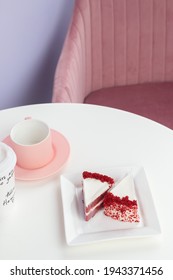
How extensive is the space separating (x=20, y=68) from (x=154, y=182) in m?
0.75

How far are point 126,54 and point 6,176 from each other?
103 cm

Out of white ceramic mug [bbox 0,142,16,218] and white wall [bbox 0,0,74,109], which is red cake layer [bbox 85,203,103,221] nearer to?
white ceramic mug [bbox 0,142,16,218]

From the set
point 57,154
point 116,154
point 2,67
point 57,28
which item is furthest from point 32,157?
point 57,28

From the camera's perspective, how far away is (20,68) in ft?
4.95

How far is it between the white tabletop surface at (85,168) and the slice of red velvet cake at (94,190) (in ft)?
0.22

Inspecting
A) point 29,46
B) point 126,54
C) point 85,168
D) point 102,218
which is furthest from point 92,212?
point 126,54

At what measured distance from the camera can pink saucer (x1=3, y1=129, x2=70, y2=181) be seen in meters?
0.98

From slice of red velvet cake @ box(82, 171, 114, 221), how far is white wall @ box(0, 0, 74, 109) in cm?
64

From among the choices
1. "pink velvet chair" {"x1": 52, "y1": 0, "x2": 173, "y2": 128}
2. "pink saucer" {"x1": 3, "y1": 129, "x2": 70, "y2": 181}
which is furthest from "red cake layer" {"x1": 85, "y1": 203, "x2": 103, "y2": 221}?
"pink velvet chair" {"x1": 52, "y1": 0, "x2": 173, "y2": 128}

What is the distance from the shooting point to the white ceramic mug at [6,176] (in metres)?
0.81

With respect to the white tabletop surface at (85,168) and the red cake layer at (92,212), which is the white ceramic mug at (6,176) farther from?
the red cake layer at (92,212)

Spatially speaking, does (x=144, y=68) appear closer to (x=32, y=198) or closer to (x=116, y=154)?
(x=116, y=154)

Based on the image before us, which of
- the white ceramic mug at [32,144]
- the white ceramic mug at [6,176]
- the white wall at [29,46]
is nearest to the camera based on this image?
the white ceramic mug at [6,176]

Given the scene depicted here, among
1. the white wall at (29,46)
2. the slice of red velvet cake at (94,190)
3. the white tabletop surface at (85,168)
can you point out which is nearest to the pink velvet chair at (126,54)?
the white wall at (29,46)
